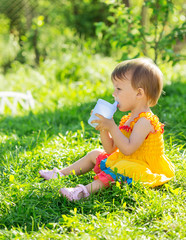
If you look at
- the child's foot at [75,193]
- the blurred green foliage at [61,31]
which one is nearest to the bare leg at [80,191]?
the child's foot at [75,193]

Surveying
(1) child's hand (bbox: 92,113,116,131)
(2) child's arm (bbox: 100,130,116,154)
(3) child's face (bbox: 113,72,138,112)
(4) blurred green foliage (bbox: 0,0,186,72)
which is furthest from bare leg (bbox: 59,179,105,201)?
(4) blurred green foliage (bbox: 0,0,186,72)

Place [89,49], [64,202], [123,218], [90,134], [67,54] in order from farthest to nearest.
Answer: [89,49] < [67,54] < [90,134] < [64,202] < [123,218]

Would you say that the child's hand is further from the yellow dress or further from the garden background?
the garden background

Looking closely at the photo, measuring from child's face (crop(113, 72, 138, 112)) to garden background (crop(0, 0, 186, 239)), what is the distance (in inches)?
21.7

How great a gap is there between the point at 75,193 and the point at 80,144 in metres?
0.97

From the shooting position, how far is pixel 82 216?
1905mm

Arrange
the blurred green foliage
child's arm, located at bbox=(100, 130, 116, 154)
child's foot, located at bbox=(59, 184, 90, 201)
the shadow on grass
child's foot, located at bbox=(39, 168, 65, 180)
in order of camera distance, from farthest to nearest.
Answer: the blurred green foliage, child's foot, located at bbox=(39, 168, 65, 180), child's arm, located at bbox=(100, 130, 116, 154), child's foot, located at bbox=(59, 184, 90, 201), the shadow on grass

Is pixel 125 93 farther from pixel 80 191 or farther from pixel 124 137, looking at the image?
pixel 80 191

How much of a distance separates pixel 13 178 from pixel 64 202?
468 millimetres

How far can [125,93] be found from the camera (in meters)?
2.13

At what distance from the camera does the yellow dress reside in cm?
212

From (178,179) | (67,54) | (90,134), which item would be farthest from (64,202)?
(67,54)

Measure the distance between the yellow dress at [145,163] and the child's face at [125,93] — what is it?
0.36ft

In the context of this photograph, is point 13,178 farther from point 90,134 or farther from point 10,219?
point 90,134
